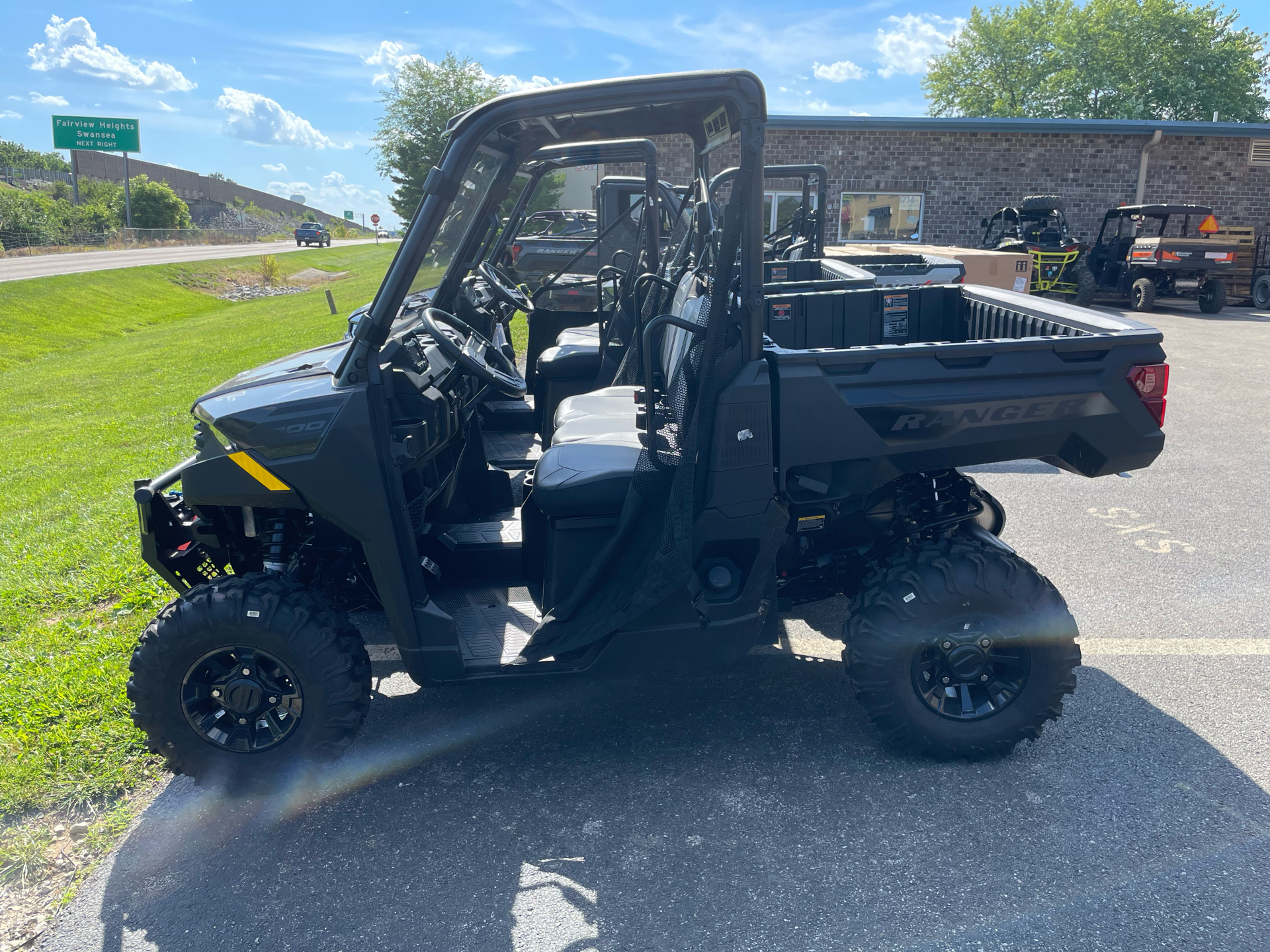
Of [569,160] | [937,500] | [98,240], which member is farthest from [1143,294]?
[98,240]

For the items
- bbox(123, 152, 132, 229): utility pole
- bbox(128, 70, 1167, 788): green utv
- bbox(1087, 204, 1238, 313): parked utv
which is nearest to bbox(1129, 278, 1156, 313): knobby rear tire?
bbox(1087, 204, 1238, 313): parked utv

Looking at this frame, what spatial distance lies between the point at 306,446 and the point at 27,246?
45.5 metres

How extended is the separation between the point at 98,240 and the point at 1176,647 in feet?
165

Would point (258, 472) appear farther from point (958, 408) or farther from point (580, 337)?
point (580, 337)

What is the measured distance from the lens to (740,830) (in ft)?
8.93

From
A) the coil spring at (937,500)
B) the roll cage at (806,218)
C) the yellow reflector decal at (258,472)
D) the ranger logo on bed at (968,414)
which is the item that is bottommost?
the coil spring at (937,500)

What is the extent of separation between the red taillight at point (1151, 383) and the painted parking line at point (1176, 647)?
122 centimetres

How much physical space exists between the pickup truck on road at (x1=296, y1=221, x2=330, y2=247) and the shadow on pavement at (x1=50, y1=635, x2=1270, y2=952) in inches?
2314

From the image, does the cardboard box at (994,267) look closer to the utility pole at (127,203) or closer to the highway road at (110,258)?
the highway road at (110,258)

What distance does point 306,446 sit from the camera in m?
2.71

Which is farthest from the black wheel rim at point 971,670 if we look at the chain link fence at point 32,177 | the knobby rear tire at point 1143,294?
the chain link fence at point 32,177

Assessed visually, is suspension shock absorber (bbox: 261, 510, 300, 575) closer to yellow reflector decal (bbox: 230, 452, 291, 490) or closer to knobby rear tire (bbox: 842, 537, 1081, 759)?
yellow reflector decal (bbox: 230, 452, 291, 490)

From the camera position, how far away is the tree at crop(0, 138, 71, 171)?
87.4 meters

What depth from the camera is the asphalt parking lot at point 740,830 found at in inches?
92.6
